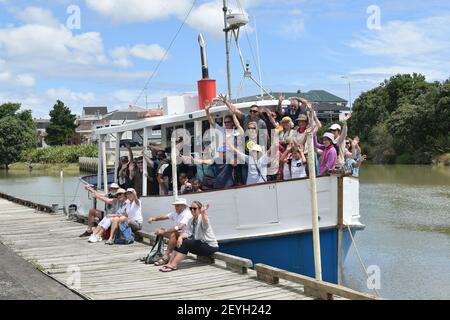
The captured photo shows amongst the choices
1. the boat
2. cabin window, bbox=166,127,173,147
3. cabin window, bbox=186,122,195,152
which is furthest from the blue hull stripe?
cabin window, bbox=166,127,173,147

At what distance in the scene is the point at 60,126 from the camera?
9794cm

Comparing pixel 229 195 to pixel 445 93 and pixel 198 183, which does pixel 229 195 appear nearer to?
pixel 198 183

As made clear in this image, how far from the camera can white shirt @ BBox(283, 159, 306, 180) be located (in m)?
9.68

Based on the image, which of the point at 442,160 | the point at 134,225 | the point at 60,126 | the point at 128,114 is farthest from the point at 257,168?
the point at 60,126

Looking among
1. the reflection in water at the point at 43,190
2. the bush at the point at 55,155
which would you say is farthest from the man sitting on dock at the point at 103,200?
the bush at the point at 55,155

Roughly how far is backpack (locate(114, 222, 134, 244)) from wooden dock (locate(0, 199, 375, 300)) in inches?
7.6

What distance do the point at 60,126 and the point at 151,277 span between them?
9316cm

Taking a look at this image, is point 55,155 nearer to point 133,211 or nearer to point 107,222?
point 107,222

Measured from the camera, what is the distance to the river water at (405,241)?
12484 mm

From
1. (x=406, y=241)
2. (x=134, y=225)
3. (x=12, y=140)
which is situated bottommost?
(x=406, y=241)

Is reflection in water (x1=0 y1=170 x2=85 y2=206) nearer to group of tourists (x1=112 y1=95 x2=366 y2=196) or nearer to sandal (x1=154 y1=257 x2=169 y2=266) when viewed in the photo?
group of tourists (x1=112 y1=95 x2=366 y2=196)

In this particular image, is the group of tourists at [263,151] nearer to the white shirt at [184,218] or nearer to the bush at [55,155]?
the white shirt at [184,218]

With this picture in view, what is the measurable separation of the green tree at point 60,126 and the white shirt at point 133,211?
8918 cm
